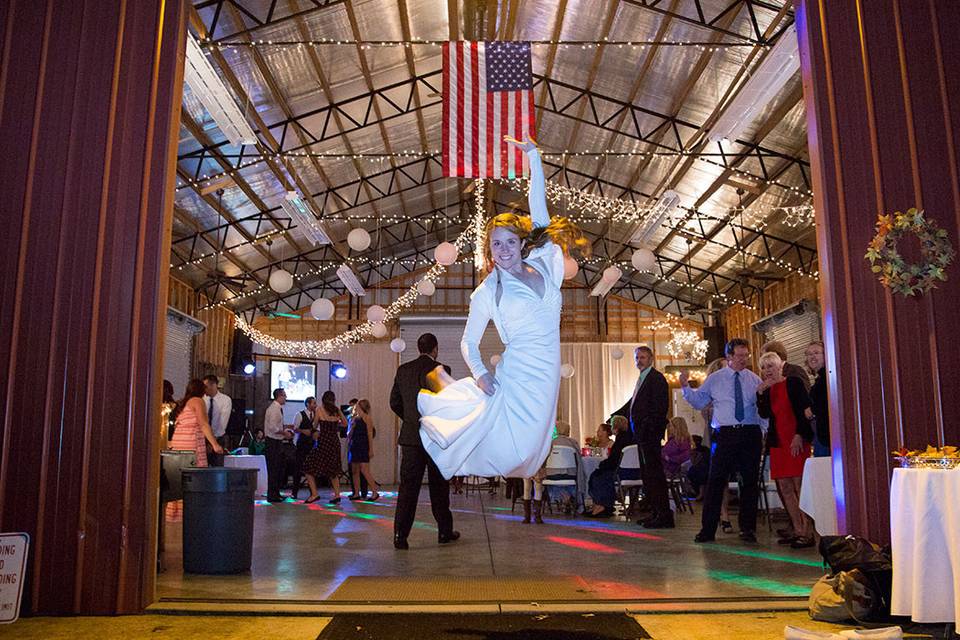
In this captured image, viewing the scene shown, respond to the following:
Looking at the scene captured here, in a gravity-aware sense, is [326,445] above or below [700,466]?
above

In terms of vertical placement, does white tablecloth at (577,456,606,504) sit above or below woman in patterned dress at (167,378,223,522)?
below

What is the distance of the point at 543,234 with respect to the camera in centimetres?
337

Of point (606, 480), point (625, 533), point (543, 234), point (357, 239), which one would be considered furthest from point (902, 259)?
point (357, 239)

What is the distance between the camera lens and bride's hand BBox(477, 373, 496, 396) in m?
3.28

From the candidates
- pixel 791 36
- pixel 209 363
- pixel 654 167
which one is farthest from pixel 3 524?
pixel 209 363

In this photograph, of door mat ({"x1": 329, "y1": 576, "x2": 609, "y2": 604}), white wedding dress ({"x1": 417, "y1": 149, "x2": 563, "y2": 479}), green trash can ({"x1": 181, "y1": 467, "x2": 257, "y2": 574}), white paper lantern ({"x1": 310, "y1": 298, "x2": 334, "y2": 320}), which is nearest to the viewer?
white wedding dress ({"x1": 417, "y1": 149, "x2": 563, "y2": 479})

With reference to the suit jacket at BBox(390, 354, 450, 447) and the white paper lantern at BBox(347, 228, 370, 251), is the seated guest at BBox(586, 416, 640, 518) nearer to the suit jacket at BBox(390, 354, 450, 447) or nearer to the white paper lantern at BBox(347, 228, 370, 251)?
the suit jacket at BBox(390, 354, 450, 447)

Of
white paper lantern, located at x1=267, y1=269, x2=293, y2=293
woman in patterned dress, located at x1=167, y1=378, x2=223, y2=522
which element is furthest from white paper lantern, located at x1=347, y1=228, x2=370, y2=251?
woman in patterned dress, located at x1=167, y1=378, x2=223, y2=522

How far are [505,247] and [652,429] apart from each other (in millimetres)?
4215

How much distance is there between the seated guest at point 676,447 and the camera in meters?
9.20

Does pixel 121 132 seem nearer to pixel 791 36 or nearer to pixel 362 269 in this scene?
pixel 791 36

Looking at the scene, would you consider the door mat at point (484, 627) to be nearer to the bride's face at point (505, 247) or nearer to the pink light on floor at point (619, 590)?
the pink light on floor at point (619, 590)

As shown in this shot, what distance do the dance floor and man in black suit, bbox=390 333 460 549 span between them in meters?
0.19

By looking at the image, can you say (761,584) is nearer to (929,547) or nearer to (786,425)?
(929,547)
